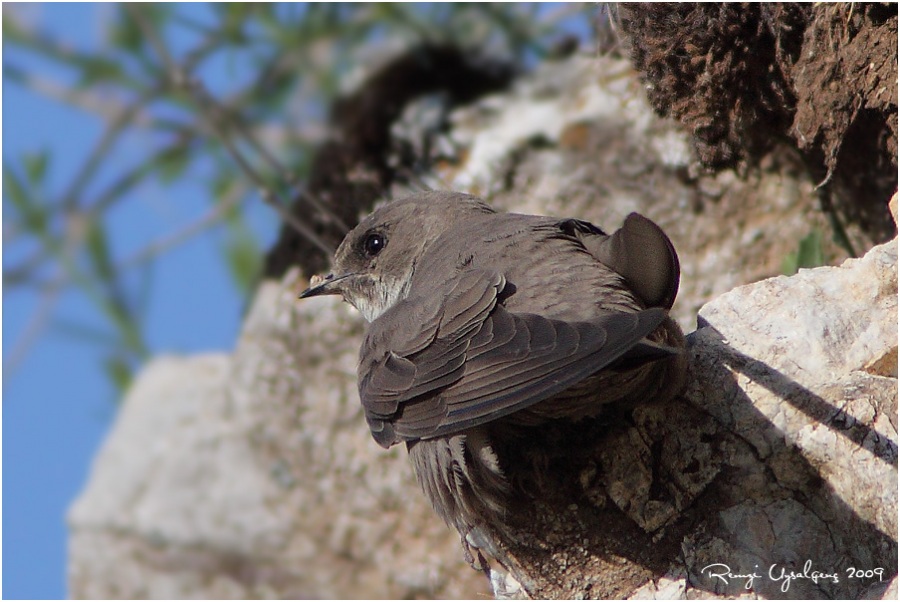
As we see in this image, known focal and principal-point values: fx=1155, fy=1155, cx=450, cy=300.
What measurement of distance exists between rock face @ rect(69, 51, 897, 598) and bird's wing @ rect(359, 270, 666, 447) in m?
0.68

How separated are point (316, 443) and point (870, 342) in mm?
3217

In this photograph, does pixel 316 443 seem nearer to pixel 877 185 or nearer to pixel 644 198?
pixel 644 198

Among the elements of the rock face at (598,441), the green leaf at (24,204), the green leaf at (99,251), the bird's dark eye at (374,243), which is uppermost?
the green leaf at (24,204)

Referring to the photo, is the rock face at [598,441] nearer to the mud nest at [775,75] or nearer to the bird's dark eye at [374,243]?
the mud nest at [775,75]

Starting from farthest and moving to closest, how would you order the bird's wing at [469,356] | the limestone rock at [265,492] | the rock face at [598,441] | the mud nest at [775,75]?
the limestone rock at [265,492] → the mud nest at [775,75] → the rock face at [598,441] → the bird's wing at [469,356]

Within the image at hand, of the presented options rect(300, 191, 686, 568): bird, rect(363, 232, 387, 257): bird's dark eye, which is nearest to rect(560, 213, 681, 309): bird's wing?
rect(300, 191, 686, 568): bird

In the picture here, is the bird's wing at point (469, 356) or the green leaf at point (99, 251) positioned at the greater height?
the green leaf at point (99, 251)

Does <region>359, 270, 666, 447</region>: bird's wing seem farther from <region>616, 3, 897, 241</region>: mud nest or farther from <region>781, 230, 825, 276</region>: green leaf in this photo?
<region>781, 230, 825, 276</region>: green leaf

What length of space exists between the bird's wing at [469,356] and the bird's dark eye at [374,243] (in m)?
0.73

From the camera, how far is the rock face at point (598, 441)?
375 centimetres

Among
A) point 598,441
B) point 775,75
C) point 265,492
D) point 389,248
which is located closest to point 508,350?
point 598,441

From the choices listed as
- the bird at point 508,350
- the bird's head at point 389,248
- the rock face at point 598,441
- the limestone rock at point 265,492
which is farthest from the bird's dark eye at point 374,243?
Answer: the limestone rock at point 265,492

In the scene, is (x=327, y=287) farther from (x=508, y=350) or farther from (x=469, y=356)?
(x=508, y=350)

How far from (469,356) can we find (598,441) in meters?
0.69
